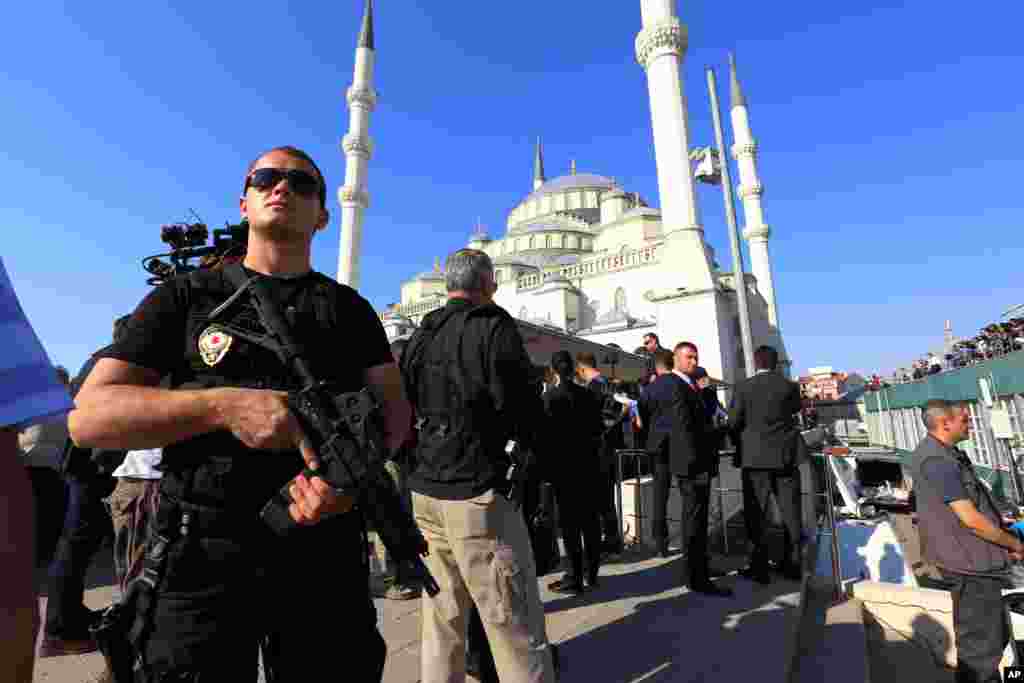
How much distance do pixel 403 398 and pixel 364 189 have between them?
34.1 meters

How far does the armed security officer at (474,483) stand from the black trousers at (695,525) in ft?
6.68

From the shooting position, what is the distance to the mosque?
23562 millimetres

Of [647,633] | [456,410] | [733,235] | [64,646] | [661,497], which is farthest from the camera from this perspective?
[733,235]

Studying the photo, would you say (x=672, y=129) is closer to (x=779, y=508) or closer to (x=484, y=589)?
(x=779, y=508)

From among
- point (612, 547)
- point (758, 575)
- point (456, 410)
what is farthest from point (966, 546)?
point (456, 410)

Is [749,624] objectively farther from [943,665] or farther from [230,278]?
[230,278]

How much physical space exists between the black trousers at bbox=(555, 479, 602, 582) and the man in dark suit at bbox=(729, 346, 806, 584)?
1.41m

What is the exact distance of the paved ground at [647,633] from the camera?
2.70m

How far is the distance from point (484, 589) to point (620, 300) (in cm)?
3285

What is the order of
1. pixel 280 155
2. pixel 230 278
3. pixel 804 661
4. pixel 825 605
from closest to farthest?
pixel 230 278, pixel 280 155, pixel 804 661, pixel 825 605

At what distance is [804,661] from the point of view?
10.6ft

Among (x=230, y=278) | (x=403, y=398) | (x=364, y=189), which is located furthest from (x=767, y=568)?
(x=364, y=189)

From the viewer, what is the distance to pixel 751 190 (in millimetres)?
36281

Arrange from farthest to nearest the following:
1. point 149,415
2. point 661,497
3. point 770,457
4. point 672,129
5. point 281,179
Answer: point 672,129
point 661,497
point 770,457
point 281,179
point 149,415
